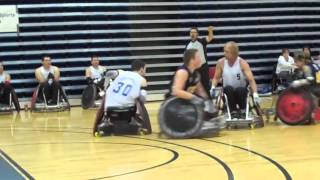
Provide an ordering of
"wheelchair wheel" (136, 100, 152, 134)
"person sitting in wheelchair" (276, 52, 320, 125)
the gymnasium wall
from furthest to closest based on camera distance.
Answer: the gymnasium wall → "person sitting in wheelchair" (276, 52, 320, 125) → "wheelchair wheel" (136, 100, 152, 134)

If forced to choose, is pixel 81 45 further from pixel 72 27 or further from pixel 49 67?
pixel 49 67

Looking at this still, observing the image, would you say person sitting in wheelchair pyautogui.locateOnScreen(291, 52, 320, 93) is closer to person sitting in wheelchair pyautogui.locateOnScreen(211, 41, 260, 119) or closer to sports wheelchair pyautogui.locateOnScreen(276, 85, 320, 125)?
sports wheelchair pyautogui.locateOnScreen(276, 85, 320, 125)

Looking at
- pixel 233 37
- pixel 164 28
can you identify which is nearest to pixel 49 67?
pixel 164 28

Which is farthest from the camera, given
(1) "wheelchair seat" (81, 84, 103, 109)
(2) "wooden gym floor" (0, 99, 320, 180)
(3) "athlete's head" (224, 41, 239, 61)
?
(1) "wheelchair seat" (81, 84, 103, 109)

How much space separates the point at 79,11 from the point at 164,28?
2350 mm

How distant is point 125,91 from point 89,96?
5.82 metres

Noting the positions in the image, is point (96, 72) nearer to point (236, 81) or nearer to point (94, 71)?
point (94, 71)

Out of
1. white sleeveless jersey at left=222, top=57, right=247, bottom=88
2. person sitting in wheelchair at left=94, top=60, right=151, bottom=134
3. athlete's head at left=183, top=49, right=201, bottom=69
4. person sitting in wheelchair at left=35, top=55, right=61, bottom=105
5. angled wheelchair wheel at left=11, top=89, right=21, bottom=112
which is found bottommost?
angled wheelchair wheel at left=11, top=89, right=21, bottom=112

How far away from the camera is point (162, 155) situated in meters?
6.50

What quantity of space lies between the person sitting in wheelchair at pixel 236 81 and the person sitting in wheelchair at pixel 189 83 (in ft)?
2.63

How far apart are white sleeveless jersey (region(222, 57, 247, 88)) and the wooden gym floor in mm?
736

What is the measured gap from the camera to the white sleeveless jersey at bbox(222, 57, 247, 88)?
28.6 ft

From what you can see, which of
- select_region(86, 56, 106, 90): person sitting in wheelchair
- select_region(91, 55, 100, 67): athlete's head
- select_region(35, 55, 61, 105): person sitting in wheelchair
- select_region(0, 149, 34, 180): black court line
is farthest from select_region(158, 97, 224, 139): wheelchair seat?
select_region(91, 55, 100, 67): athlete's head

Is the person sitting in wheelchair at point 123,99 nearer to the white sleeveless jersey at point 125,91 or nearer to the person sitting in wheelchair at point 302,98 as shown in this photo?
the white sleeveless jersey at point 125,91
